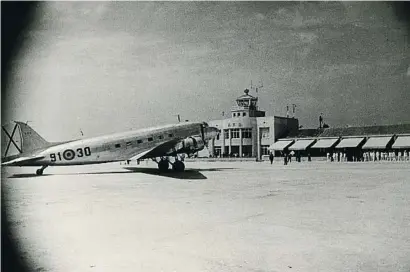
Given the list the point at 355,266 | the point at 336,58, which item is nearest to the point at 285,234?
the point at 355,266

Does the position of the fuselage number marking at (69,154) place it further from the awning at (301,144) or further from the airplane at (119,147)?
the awning at (301,144)

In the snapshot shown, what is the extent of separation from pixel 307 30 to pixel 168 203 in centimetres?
536

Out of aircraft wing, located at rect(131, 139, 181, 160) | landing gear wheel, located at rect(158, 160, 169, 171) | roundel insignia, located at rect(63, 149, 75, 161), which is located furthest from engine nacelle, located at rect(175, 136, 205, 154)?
roundel insignia, located at rect(63, 149, 75, 161)

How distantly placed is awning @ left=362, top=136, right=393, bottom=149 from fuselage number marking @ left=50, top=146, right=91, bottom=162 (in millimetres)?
29966

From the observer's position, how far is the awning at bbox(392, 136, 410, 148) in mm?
34969

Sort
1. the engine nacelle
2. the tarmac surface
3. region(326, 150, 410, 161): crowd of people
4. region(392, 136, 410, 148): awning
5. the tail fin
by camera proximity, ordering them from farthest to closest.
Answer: region(326, 150, 410, 161): crowd of people < region(392, 136, 410, 148): awning < the engine nacelle < the tail fin < the tarmac surface

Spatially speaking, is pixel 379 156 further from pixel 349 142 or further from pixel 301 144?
pixel 301 144

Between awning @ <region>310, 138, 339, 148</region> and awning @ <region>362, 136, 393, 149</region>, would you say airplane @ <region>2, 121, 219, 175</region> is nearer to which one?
awning @ <region>362, 136, 393, 149</region>

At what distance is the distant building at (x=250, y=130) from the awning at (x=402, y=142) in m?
18.0

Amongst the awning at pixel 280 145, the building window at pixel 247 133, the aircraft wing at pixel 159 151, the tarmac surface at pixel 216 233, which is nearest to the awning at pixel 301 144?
the awning at pixel 280 145

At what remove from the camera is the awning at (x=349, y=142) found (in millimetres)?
40094

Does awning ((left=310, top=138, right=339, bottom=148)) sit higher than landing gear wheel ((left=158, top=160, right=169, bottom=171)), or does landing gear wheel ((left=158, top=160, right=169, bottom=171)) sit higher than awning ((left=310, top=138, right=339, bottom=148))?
awning ((left=310, top=138, right=339, bottom=148))

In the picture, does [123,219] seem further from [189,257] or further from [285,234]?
[285,234]

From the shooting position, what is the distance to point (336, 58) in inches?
355
